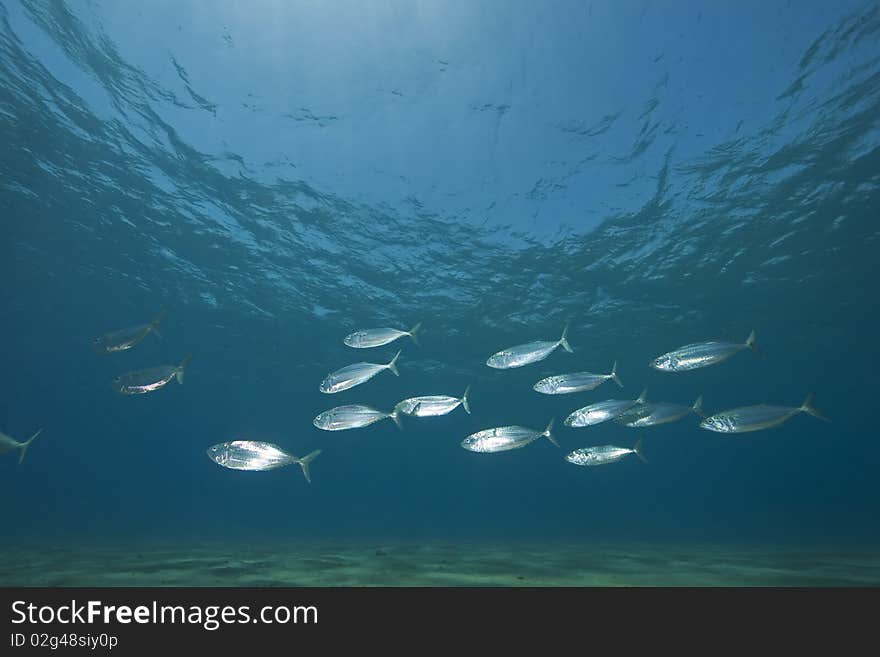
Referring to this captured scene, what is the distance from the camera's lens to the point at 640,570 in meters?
9.01

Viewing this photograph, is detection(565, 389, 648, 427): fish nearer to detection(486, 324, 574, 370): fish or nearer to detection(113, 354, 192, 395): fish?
detection(486, 324, 574, 370): fish

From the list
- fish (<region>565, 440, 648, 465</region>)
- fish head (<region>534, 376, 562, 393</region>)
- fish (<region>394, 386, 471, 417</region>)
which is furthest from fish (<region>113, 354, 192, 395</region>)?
fish (<region>565, 440, 648, 465</region>)

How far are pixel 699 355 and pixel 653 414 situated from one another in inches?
47.3

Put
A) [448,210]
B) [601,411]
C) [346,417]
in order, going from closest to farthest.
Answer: [346,417], [601,411], [448,210]

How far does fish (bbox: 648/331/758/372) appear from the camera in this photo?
676 centimetres

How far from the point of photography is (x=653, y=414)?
743 centimetres

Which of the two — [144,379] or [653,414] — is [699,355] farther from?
[144,379]

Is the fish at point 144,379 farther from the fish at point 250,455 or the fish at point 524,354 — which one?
the fish at point 524,354

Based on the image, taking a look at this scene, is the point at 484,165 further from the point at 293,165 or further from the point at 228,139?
the point at 228,139

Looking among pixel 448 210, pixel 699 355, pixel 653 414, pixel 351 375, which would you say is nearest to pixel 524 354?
pixel 653 414

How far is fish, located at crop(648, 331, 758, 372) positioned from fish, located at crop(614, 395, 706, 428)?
2.16ft
